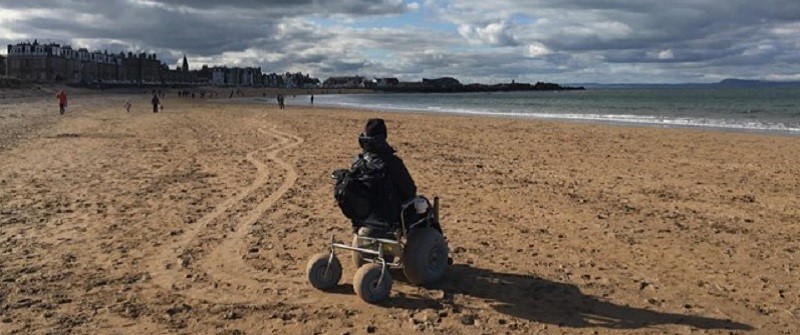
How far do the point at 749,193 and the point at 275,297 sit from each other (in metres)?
8.77

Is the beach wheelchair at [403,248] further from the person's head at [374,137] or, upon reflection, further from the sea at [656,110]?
the sea at [656,110]

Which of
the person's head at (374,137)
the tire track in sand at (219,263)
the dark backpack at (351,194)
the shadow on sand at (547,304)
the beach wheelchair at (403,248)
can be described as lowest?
the tire track in sand at (219,263)

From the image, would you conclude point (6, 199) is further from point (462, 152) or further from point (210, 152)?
point (462, 152)

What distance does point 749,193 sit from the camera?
422 inches

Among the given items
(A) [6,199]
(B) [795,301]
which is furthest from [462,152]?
(B) [795,301]

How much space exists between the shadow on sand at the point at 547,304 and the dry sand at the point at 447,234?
20mm

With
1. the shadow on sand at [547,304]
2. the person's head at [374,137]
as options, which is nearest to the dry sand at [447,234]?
the shadow on sand at [547,304]

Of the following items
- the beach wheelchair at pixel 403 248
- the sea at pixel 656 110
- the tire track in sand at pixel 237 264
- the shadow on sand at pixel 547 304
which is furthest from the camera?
the sea at pixel 656 110

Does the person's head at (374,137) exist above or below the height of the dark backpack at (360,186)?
above

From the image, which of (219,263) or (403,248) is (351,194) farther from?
(219,263)

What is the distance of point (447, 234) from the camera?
751 cm

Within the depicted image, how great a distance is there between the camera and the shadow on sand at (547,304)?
4.88 m

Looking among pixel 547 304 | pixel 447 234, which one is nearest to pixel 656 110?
pixel 447 234

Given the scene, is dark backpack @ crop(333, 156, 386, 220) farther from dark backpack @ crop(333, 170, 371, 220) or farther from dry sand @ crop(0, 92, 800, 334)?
dry sand @ crop(0, 92, 800, 334)
